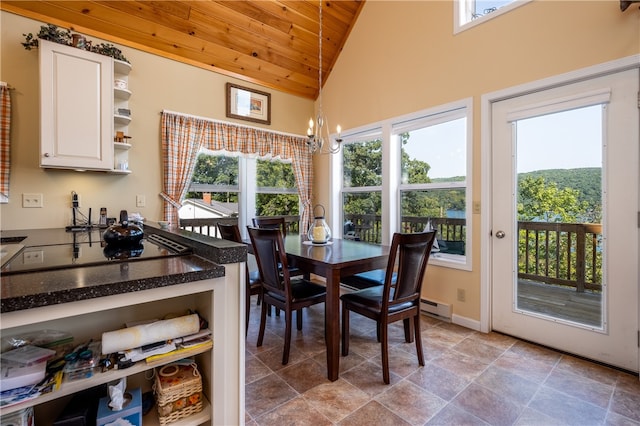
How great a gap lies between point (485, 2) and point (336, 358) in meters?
3.25

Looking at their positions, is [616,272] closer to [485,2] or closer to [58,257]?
[485,2]

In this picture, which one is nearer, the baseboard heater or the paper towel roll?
the paper towel roll

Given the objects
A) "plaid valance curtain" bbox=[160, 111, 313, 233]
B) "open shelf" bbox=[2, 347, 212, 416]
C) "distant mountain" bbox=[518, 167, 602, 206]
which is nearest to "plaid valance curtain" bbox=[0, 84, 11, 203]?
"plaid valance curtain" bbox=[160, 111, 313, 233]

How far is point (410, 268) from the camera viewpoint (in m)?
1.95

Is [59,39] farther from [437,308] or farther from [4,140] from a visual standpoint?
[437,308]

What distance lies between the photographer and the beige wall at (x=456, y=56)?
6.89ft

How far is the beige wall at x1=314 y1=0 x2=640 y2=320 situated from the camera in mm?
2100

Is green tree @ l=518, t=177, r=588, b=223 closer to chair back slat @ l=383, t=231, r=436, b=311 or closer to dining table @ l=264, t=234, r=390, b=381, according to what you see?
chair back slat @ l=383, t=231, r=436, b=311

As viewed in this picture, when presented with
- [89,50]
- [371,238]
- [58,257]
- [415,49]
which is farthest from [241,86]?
[58,257]

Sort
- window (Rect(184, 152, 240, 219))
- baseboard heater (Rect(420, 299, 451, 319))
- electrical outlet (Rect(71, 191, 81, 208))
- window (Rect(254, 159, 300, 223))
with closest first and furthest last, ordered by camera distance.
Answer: electrical outlet (Rect(71, 191, 81, 208)), baseboard heater (Rect(420, 299, 451, 319)), window (Rect(184, 152, 240, 219)), window (Rect(254, 159, 300, 223))

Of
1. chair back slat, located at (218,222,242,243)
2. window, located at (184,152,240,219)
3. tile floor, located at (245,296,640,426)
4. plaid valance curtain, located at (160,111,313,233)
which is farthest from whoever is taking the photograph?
window, located at (184,152,240,219)

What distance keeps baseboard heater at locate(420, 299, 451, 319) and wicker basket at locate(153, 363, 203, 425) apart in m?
2.41

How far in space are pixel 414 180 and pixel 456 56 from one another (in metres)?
1.25

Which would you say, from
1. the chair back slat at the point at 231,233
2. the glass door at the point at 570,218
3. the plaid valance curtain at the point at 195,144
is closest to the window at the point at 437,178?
the glass door at the point at 570,218
